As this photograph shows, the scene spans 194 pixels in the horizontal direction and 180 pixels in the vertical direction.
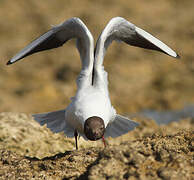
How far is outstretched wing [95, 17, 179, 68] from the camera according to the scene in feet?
17.8

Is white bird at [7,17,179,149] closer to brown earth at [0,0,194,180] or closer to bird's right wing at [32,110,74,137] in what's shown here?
bird's right wing at [32,110,74,137]

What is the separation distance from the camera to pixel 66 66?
45.3 ft

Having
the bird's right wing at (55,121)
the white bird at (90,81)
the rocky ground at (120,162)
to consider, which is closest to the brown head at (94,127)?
the white bird at (90,81)

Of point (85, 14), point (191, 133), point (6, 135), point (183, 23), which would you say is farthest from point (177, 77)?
point (191, 133)

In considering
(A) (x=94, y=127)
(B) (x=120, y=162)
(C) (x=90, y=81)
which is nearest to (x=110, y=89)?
(C) (x=90, y=81)

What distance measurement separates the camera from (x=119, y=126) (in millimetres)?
6145

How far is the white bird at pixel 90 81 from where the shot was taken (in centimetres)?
517

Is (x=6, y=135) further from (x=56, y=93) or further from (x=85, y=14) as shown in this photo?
(x=85, y=14)

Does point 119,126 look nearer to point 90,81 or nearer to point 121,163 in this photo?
point 90,81

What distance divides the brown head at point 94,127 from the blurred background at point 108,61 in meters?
5.88

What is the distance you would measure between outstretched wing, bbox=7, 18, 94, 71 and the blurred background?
Result: 4929 mm

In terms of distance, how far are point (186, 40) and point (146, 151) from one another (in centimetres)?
1209

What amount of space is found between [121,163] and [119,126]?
2422 millimetres

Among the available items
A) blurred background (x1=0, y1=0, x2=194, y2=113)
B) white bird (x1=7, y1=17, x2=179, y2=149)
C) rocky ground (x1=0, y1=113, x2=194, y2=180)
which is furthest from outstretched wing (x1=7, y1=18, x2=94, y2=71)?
blurred background (x1=0, y1=0, x2=194, y2=113)
